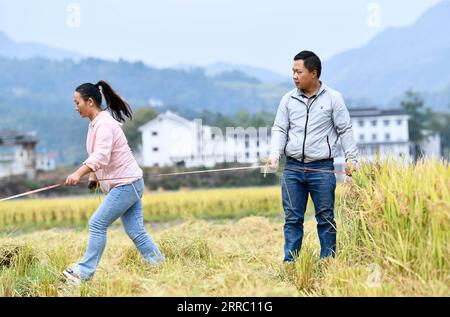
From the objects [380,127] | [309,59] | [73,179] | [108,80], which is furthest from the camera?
[108,80]

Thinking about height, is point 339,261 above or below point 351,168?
below

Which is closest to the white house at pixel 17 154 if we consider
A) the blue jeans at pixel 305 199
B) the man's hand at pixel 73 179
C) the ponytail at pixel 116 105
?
the ponytail at pixel 116 105

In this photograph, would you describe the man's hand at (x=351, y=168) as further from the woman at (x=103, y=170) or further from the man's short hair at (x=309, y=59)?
the woman at (x=103, y=170)

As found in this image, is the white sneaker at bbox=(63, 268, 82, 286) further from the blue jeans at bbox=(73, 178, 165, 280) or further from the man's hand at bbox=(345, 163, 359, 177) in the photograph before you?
the man's hand at bbox=(345, 163, 359, 177)

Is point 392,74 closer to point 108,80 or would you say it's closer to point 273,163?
point 108,80

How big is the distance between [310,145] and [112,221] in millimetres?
1559

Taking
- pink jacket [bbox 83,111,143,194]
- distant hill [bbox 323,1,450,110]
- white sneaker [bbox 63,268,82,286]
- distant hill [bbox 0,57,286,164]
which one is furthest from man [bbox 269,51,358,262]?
distant hill [bbox 323,1,450,110]

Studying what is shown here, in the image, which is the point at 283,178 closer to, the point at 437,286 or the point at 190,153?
the point at 437,286

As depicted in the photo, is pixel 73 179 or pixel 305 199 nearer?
pixel 73 179

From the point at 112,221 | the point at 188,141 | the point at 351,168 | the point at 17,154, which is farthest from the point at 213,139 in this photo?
the point at 112,221

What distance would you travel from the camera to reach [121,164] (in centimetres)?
562

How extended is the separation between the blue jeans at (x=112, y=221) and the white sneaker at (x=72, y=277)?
3cm

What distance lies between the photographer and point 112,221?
18.5ft

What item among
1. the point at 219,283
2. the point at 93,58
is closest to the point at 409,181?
the point at 219,283
